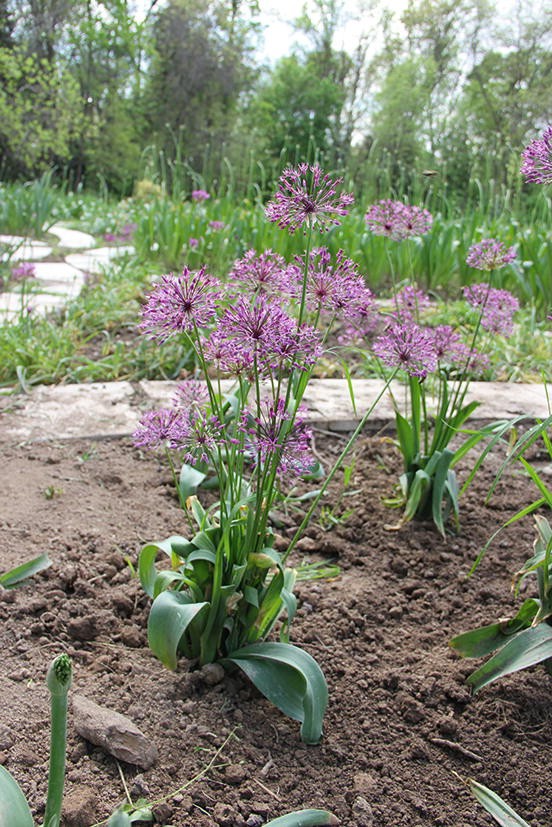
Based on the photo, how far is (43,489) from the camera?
6.75 ft

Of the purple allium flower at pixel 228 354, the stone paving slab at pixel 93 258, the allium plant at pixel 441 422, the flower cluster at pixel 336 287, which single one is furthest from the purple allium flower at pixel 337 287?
the stone paving slab at pixel 93 258

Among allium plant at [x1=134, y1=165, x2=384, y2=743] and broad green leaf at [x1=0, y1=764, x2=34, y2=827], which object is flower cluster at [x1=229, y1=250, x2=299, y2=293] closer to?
allium plant at [x1=134, y1=165, x2=384, y2=743]

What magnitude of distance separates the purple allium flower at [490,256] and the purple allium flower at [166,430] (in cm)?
97

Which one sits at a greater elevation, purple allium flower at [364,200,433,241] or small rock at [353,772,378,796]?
purple allium flower at [364,200,433,241]

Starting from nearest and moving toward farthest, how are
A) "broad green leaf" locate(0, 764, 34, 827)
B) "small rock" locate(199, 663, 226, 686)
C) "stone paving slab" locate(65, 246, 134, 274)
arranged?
"broad green leaf" locate(0, 764, 34, 827), "small rock" locate(199, 663, 226, 686), "stone paving slab" locate(65, 246, 134, 274)

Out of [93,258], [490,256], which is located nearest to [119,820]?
[490,256]

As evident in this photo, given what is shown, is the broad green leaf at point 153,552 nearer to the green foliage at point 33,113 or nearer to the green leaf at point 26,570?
the green leaf at point 26,570

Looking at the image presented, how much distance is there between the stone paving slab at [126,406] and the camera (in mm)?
2506

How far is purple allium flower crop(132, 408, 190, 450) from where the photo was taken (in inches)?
49.9

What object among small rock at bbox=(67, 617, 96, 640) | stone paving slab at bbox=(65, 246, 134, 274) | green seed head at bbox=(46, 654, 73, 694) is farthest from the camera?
stone paving slab at bbox=(65, 246, 134, 274)

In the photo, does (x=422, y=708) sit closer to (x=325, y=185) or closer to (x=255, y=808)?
(x=255, y=808)

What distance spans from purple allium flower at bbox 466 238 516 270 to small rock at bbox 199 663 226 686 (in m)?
1.21

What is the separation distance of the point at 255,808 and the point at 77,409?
1862mm

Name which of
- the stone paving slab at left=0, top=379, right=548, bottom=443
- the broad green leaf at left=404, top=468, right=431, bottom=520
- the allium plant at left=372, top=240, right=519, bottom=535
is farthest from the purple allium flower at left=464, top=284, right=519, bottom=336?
the stone paving slab at left=0, top=379, right=548, bottom=443
